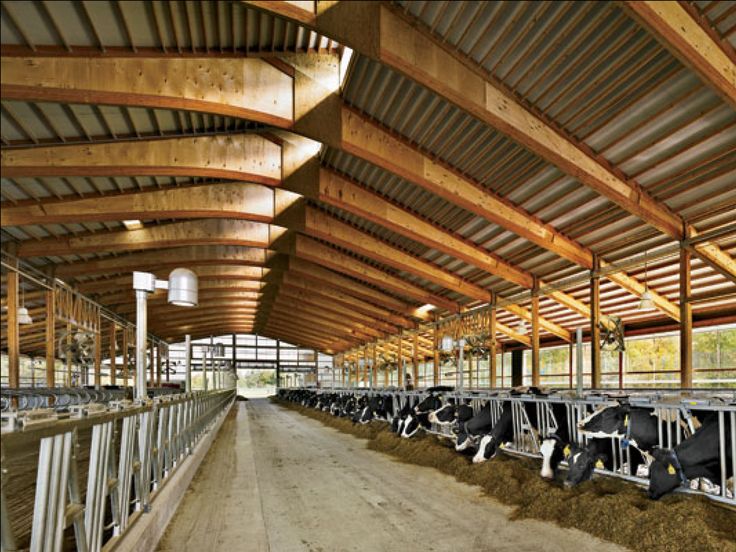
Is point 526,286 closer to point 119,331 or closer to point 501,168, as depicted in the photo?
point 501,168

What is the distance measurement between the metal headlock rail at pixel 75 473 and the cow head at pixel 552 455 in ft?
16.0

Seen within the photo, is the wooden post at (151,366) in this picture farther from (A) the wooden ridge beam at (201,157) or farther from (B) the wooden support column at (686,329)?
(B) the wooden support column at (686,329)

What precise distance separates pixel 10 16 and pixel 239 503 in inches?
261

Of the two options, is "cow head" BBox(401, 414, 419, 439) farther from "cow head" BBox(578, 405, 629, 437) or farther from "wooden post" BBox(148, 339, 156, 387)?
"wooden post" BBox(148, 339, 156, 387)

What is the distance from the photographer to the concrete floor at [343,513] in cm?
535

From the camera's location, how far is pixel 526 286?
19234 millimetres

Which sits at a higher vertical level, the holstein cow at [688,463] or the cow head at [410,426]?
the holstein cow at [688,463]

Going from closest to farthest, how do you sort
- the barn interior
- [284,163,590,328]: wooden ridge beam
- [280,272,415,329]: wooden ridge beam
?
the barn interior, [284,163,590,328]: wooden ridge beam, [280,272,415,329]: wooden ridge beam

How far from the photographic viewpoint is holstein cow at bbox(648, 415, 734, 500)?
19.7 feet

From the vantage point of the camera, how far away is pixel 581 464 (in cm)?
698

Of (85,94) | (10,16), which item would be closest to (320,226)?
(85,94)

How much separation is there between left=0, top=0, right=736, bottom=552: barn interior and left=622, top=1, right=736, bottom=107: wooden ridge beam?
0.04 m

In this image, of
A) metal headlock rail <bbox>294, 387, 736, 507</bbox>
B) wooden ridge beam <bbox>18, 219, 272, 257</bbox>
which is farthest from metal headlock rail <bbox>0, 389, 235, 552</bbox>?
wooden ridge beam <bbox>18, 219, 272, 257</bbox>

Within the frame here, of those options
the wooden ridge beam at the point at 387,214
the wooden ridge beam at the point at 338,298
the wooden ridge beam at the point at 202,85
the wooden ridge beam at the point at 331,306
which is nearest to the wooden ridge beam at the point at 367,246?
the wooden ridge beam at the point at 387,214
